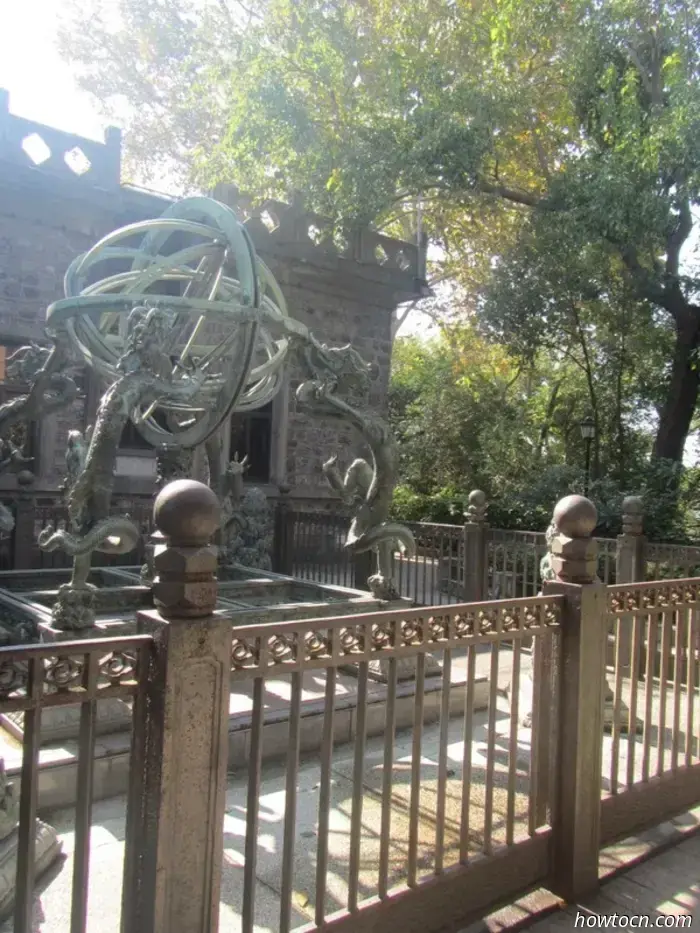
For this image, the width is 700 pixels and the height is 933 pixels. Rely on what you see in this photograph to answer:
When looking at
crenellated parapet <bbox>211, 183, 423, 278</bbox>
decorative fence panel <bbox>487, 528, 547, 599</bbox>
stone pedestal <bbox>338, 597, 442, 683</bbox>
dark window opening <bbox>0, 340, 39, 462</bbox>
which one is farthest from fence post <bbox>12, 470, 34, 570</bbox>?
crenellated parapet <bbox>211, 183, 423, 278</bbox>

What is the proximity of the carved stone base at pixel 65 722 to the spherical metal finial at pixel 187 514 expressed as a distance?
7.05 ft

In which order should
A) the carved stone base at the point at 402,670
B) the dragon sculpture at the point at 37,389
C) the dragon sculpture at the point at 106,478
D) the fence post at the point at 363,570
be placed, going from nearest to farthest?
the dragon sculpture at the point at 106,478 → the carved stone base at the point at 402,670 → the dragon sculpture at the point at 37,389 → the fence post at the point at 363,570

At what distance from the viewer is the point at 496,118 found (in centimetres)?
1073

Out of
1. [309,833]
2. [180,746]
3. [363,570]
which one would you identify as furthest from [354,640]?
[363,570]

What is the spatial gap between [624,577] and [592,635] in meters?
4.21

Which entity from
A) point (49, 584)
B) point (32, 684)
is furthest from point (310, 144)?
point (32, 684)

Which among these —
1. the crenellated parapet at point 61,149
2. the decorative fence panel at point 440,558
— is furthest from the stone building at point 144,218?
the decorative fence panel at point 440,558

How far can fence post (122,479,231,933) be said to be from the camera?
1.99 m

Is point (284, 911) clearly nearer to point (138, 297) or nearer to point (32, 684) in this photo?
point (32, 684)

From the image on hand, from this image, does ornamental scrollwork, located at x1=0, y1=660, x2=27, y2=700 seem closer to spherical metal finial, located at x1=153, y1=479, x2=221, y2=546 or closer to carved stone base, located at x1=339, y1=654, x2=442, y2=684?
spherical metal finial, located at x1=153, y1=479, x2=221, y2=546

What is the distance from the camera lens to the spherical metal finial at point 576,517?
3.11 metres

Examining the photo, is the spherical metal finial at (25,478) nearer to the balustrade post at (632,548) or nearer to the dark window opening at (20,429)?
the dark window opening at (20,429)

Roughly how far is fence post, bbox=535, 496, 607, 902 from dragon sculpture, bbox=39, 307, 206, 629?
3.00 meters

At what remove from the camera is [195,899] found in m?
2.04
